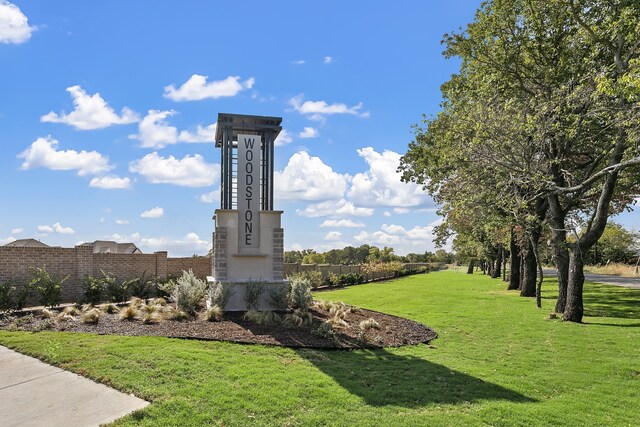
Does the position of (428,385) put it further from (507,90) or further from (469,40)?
(469,40)

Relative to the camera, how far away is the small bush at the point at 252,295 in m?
12.5

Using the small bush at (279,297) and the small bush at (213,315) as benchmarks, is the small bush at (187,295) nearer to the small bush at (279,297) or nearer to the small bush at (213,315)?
the small bush at (213,315)

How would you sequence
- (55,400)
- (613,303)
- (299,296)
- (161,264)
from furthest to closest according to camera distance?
1. (161,264)
2. (613,303)
3. (299,296)
4. (55,400)

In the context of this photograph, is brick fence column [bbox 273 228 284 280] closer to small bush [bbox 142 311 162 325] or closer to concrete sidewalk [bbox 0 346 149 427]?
small bush [bbox 142 311 162 325]

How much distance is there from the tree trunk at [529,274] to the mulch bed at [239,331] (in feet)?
45.4

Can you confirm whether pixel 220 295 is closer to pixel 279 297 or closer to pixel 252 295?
pixel 252 295

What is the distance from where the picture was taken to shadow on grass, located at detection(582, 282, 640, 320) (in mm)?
16625

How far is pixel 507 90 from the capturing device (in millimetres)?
16031

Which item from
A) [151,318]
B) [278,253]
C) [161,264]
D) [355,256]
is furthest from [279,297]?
[355,256]

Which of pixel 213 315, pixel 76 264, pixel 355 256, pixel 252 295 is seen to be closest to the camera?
pixel 213 315

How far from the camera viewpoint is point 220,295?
12.0 m

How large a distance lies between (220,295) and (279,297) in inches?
63.3

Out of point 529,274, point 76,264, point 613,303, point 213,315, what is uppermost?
point 76,264

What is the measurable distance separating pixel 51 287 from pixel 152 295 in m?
5.49
